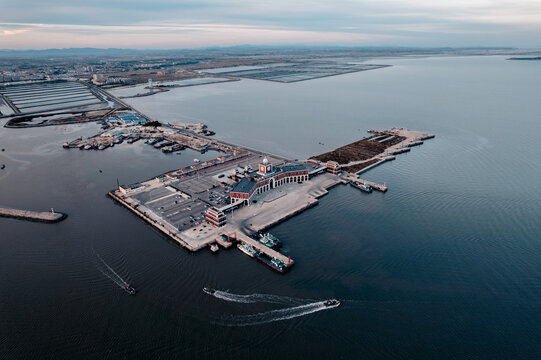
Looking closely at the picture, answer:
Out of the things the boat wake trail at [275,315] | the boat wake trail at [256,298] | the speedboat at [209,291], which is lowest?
the boat wake trail at [275,315]

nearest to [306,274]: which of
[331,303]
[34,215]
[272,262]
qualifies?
[272,262]

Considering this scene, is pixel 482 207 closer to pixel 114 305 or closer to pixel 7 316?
pixel 114 305

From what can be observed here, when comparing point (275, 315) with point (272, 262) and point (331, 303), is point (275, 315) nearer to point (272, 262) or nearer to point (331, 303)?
point (331, 303)

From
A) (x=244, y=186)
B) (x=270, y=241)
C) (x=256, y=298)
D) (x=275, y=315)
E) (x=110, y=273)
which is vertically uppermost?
(x=244, y=186)

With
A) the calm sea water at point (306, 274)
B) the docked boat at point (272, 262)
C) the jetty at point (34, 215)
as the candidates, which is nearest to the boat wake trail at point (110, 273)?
the calm sea water at point (306, 274)

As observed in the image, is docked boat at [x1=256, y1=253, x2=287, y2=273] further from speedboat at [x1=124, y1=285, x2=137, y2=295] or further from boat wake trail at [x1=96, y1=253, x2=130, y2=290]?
boat wake trail at [x1=96, y1=253, x2=130, y2=290]

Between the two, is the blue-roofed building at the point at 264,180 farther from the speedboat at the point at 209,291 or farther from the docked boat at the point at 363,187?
the speedboat at the point at 209,291

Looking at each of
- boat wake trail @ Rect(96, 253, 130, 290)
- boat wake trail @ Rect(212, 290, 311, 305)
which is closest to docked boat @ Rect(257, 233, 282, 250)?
boat wake trail @ Rect(212, 290, 311, 305)

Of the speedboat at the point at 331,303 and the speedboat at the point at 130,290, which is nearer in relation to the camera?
the speedboat at the point at 331,303
